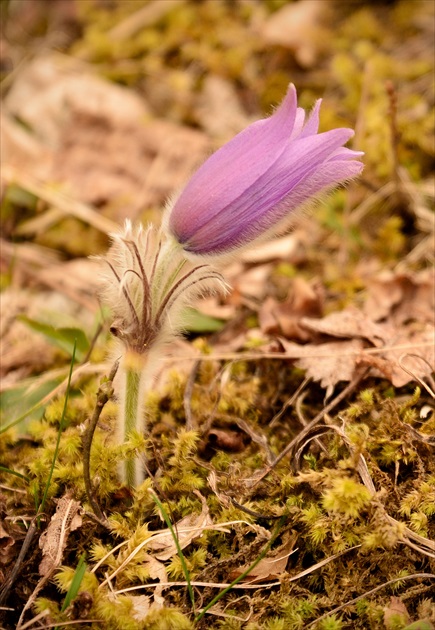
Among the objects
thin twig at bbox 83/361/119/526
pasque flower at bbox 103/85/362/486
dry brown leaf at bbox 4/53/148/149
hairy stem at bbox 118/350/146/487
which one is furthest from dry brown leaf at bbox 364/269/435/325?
dry brown leaf at bbox 4/53/148/149

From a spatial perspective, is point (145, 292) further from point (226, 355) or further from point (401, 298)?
point (401, 298)

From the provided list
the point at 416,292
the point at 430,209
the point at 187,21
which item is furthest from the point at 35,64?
the point at 416,292

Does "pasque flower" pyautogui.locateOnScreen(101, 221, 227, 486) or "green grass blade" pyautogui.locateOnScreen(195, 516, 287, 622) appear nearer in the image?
"green grass blade" pyautogui.locateOnScreen(195, 516, 287, 622)

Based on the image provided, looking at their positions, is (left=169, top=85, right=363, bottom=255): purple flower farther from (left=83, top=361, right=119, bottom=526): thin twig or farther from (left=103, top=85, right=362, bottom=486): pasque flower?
(left=83, top=361, right=119, bottom=526): thin twig

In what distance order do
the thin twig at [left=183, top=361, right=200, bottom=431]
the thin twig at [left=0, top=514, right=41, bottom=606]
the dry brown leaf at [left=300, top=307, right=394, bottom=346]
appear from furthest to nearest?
1. the dry brown leaf at [left=300, top=307, right=394, bottom=346]
2. the thin twig at [left=183, top=361, right=200, bottom=431]
3. the thin twig at [left=0, top=514, right=41, bottom=606]

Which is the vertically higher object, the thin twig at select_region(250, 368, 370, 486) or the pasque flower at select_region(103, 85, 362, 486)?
the pasque flower at select_region(103, 85, 362, 486)

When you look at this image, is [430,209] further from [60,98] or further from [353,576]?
[60,98]

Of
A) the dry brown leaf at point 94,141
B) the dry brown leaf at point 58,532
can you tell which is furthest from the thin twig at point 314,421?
the dry brown leaf at point 94,141
